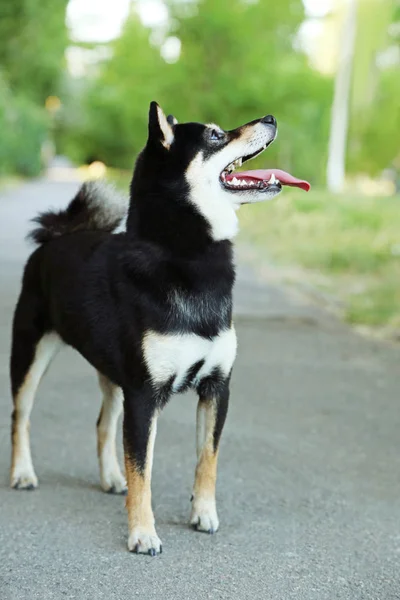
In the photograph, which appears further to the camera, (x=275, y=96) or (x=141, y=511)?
(x=275, y=96)

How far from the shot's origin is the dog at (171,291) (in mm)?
3670

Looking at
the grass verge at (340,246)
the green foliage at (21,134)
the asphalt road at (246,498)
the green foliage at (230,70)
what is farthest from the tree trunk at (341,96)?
the asphalt road at (246,498)

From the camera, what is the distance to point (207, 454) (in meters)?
3.93

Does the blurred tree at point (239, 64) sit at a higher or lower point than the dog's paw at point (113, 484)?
higher

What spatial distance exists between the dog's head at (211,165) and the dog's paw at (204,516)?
1187 mm

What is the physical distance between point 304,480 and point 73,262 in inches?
67.4

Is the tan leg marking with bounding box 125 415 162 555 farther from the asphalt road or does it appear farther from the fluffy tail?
the fluffy tail

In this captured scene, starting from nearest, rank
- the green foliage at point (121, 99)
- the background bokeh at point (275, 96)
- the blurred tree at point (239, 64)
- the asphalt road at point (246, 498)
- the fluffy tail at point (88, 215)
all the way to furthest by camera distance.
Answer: the asphalt road at point (246, 498)
the fluffy tail at point (88, 215)
the background bokeh at point (275, 96)
the blurred tree at point (239, 64)
the green foliage at point (121, 99)

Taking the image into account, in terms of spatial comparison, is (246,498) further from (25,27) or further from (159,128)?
(25,27)

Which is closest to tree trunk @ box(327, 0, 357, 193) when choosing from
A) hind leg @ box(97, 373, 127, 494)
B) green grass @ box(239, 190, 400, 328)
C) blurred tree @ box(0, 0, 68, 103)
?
green grass @ box(239, 190, 400, 328)

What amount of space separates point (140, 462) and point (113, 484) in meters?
0.85

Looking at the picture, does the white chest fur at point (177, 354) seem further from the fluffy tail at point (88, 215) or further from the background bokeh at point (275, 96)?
the background bokeh at point (275, 96)

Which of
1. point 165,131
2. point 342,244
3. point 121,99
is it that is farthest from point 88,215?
point 121,99

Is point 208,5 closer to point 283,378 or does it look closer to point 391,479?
point 283,378
